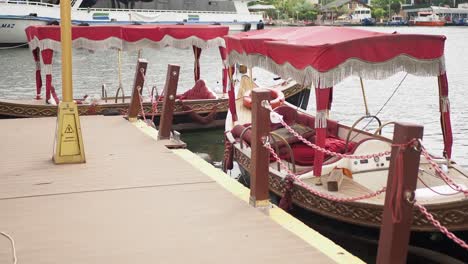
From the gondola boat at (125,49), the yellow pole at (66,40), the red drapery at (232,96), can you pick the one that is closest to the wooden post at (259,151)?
the yellow pole at (66,40)

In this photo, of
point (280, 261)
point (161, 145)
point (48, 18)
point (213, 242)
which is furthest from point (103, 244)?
point (48, 18)

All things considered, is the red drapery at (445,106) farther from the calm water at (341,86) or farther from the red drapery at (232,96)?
the calm water at (341,86)

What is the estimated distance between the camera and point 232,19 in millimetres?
58031

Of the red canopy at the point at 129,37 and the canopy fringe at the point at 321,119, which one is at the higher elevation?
the red canopy at the point at 129,37

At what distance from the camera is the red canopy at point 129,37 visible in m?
16.1

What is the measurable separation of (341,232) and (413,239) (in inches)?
35.6

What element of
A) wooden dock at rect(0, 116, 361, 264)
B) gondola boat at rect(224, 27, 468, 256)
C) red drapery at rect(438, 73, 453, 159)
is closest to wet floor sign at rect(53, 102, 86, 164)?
wooden dock at rect(0, 116, 361, 264)

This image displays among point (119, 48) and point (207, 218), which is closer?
point (207, 218)

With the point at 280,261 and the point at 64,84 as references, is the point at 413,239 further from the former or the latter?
the point at 64,84

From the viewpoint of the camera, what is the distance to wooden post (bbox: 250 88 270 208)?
5.89m

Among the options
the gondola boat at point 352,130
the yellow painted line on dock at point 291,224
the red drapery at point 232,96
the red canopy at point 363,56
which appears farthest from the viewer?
the red drapery at point 232,96

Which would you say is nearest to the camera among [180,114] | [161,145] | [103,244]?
[103,244]

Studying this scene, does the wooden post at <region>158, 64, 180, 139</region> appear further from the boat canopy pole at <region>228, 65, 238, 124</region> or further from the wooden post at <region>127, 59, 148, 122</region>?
the boat canopy pole at <region>228, 65, 238, 124</region>

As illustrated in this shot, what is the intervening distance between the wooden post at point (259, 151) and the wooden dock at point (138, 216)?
152 mm
